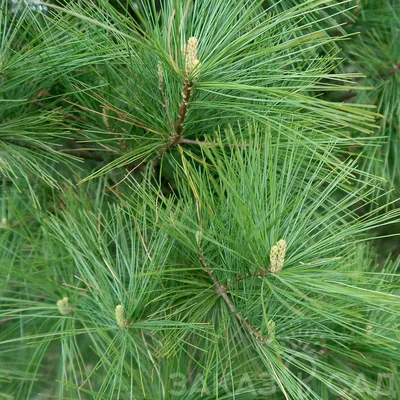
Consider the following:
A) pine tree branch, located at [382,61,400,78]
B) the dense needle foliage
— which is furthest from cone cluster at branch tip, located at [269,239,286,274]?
pine tree branch, located at [382,61,400,78]

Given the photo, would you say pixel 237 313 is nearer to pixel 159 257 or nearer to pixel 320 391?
pixel 159 257

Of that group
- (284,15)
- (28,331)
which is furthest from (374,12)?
(28,331)

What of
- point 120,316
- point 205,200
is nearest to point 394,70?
point 205,200

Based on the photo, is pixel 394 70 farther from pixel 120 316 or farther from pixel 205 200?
pixel 120 316

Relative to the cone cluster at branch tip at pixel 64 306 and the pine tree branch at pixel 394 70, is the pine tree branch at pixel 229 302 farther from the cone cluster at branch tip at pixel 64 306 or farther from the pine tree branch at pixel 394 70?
the pine tree branch at pixel 394 70

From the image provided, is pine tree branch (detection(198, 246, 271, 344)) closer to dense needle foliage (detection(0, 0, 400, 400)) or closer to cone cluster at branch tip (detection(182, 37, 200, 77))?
dense needle foliage (detection(0, 0, 400, 400))
